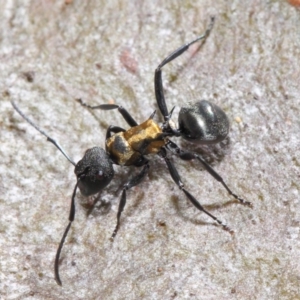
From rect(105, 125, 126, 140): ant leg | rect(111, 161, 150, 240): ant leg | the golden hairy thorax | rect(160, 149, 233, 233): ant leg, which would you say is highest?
rect(105, 125, 126, 140): ant leg

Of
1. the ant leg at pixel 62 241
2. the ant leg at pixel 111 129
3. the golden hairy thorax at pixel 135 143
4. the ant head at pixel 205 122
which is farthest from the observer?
the ant leg at pixel 111 129

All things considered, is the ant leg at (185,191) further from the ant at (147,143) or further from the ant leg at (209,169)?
the ant leg at (209,169)

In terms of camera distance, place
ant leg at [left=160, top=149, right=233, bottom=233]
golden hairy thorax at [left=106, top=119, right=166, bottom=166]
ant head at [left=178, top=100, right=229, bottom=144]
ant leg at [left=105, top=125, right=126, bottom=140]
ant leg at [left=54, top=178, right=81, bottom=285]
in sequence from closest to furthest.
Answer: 1. ant leg at [left=54, top=178, right=81, bottom=285]
2. ant leg at [left=160, top=149, right=233, bottom=233]
3. ant head at [left=178, top=100, right=229, bottom=144]
4. golden hairy thorax at [left=106, top=119, right=166, bottom=166]
5. ant leg at [left=105, top=125, right=126, bottom=140]

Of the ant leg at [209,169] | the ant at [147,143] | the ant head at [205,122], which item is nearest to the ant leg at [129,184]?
the ant at [147,143]

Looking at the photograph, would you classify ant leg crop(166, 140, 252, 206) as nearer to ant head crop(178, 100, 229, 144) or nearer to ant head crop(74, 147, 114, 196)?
ant head crop(178, 100, 229, 144)

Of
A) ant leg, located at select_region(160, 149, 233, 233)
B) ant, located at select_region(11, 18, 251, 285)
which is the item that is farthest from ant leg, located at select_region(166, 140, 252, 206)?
ant leg, located at select_region(160, 149, 233, 233)

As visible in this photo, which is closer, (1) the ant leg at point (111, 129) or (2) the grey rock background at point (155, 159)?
(2) the grey rock background at point (155, 159)

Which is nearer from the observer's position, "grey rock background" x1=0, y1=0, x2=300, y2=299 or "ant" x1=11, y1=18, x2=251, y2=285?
"grey rock background" x1=0, y1=0, x2=300, y2=299

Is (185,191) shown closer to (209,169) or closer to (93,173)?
(209,169)
